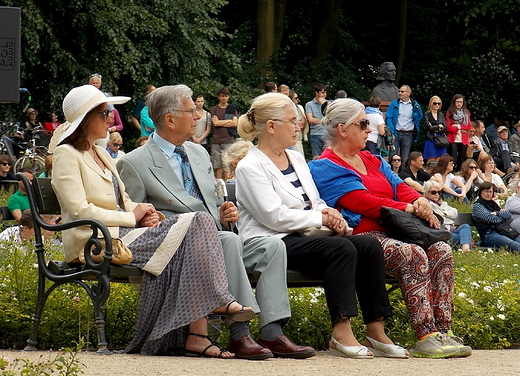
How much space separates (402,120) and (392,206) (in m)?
12.3

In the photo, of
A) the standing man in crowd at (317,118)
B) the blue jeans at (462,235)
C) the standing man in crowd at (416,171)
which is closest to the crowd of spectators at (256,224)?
the blue jeans at (462,235)

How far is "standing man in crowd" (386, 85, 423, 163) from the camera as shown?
61.2ft

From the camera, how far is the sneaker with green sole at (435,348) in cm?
611

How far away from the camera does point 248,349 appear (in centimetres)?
562

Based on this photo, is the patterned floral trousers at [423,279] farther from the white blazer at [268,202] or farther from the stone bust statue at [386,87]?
the stone bust statue at [386,87]

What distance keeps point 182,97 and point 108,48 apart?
1345cm

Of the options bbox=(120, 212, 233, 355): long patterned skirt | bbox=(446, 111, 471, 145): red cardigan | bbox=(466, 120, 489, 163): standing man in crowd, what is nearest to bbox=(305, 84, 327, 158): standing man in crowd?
bbox=(446, 111, 471, 145): red cardigan

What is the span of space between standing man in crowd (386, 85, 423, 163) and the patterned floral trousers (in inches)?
482

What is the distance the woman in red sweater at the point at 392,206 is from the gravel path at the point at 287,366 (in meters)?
0.28

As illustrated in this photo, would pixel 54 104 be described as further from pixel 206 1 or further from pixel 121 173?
pixel 121 173

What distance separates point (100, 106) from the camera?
5.98m

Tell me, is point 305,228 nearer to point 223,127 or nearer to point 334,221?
point 334,221

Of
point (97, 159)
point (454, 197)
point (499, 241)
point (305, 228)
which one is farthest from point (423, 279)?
point (454, 197)

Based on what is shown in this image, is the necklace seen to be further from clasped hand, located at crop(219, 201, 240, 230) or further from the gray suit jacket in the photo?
clasped hand, located at crop(219, 201, 240, 230)
